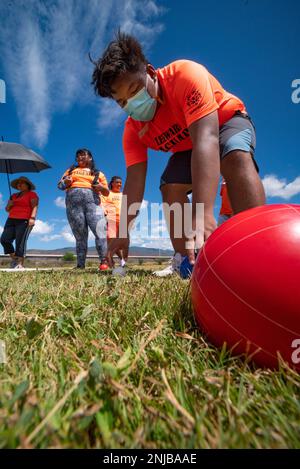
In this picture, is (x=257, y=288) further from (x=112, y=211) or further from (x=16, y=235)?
(x=112, y=211)

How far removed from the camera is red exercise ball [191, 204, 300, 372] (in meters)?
1.06

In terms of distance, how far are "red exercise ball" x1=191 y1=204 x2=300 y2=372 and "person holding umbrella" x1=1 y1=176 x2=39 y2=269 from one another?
761 cm

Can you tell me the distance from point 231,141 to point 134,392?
2.63 m

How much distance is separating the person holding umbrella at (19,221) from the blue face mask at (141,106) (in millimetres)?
6075

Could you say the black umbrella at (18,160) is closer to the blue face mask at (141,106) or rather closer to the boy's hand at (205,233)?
the blue face mask at (141,106)

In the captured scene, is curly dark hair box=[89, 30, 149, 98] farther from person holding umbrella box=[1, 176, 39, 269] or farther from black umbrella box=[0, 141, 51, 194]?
black umbrella box=[0, 141, 51, 194]

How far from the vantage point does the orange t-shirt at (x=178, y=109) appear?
2.68m

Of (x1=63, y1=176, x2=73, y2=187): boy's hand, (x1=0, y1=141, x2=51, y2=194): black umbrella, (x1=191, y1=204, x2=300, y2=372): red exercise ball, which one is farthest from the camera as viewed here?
(x1=0, y1=141, x2=51, y2=194): black umbrella

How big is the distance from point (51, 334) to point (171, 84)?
241 cm

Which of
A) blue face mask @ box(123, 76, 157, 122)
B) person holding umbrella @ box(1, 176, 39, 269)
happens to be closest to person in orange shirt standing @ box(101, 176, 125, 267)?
person holding umbrella @ box(1, 176, 39, 269)

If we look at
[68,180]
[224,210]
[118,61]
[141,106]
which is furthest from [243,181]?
[68,180]

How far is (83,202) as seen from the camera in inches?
284

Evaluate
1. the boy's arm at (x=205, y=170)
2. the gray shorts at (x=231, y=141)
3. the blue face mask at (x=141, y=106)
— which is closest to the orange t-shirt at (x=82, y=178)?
the gray shorts at (x=231, y=141)

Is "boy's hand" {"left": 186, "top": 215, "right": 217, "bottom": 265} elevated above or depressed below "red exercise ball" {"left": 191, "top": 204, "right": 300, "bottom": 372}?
above
